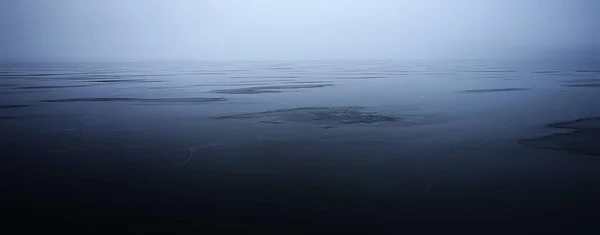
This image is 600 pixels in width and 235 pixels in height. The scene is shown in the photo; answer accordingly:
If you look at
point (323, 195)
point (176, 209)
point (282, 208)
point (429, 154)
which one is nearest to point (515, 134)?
point (429, 154)

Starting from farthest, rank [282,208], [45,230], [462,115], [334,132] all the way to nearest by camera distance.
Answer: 1. [462,115]
2. [334,132]
3. [282,208]
4. [45,230]

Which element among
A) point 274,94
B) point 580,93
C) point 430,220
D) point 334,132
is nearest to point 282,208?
point 430,220

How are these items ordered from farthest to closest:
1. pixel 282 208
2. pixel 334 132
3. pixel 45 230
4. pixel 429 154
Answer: pixel 334 132, pixel 429 154, pixel 282 208, pixel 45 230

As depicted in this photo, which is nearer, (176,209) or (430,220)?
(430,220)

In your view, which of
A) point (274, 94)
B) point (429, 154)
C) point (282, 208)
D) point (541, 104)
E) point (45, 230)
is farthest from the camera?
point (274, 94)

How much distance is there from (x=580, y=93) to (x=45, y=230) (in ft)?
64.4

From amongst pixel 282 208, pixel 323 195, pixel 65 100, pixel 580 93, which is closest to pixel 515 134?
pixel 323 195

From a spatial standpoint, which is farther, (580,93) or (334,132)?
(580,93)

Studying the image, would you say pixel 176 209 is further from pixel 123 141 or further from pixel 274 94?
pixel 274 94

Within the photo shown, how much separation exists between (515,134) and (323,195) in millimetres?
5774

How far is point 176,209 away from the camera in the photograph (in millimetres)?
5715

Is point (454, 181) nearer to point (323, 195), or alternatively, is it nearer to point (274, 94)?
point (323, 195)

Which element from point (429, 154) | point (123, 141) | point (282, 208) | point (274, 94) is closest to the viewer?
point (282, 208)

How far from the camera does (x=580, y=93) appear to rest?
19.2 meters
